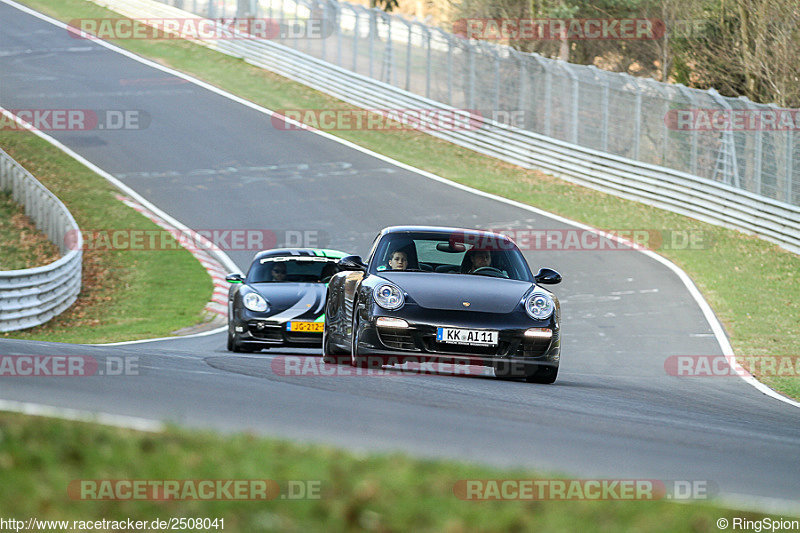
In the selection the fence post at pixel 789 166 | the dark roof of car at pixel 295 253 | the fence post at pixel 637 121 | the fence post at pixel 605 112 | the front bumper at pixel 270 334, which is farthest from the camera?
the fence post at pixel 605 112

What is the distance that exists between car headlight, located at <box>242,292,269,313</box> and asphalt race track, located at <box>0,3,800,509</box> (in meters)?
0.63

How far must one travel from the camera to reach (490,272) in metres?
11.1

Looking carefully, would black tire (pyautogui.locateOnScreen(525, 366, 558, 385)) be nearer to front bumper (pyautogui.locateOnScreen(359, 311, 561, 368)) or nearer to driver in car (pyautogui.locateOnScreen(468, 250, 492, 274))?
front bumper (pyautogui.locateOnScreen(359, 311, 561, 368))

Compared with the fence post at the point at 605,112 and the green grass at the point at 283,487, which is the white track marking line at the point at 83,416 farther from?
the fence post at the point at 605,112

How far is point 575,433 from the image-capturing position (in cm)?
691

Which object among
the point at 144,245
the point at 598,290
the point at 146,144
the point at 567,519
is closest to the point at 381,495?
the point at 567,519

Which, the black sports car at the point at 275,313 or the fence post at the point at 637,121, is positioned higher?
the fence post at the point at 637,121

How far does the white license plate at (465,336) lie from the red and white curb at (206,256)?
410 inches

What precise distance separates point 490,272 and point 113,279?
12757 mm

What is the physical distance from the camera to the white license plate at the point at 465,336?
982 cm

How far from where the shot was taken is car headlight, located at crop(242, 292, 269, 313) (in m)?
14.2

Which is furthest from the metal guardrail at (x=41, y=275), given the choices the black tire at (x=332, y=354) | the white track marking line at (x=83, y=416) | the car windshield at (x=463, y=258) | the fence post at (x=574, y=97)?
the fence post at (x=574, y=97)

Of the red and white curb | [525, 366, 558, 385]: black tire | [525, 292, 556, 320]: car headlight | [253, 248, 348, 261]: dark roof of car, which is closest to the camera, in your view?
[525, 292, 556, 320]: car headlight

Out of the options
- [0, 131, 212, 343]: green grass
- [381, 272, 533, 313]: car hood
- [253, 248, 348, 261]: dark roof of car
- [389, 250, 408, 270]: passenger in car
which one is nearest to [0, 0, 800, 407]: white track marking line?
[0, 131, 212, 343]: green grass
